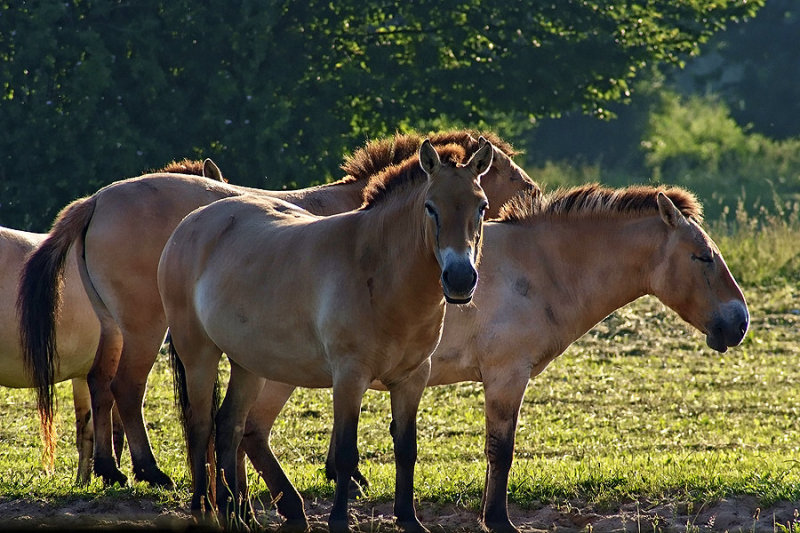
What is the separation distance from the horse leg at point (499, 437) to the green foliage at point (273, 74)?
11.2 m

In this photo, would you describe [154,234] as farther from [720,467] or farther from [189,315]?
[720,467]

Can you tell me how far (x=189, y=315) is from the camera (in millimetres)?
6305

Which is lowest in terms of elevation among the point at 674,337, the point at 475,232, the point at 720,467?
the point at 674,337

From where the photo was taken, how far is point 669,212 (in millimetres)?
6617

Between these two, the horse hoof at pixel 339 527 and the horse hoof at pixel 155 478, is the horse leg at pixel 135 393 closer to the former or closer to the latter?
the horse hoof at pixel 155 478

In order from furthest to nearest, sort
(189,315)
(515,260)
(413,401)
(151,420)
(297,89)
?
1. (297,89)
2. (151,420)
3. (515,260)
4. (189,315)
5. (413,401)

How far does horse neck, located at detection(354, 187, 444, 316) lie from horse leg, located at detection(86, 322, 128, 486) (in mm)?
2516

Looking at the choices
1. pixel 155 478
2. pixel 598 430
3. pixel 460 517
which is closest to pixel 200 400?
pixel 155 478

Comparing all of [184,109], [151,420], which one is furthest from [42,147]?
[151,420]

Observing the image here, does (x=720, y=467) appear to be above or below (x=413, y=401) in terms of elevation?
below

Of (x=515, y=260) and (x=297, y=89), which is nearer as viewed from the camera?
(x=515, y=260)

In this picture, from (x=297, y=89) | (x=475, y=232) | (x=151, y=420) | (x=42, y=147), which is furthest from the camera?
(x=297, y=89)

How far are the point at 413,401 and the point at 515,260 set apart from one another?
4.51 ft

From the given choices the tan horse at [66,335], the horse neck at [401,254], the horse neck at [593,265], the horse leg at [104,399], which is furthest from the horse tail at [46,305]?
the horse neck at [593,265]
